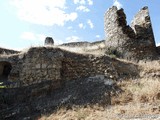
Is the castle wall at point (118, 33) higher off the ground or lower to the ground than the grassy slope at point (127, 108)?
higher

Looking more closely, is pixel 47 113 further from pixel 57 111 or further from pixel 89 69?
pixel 89 69

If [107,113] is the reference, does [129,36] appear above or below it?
above

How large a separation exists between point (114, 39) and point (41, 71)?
6.27 meters

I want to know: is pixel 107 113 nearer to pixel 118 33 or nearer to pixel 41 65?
pixel 41 65

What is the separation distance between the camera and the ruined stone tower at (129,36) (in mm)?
16625

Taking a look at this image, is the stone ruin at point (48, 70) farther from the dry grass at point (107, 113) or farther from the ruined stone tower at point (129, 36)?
the dry grass at point (107, 113)

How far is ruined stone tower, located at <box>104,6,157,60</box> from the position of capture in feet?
54.5

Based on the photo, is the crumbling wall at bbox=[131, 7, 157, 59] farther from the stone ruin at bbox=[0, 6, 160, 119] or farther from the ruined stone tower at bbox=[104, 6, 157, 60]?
the stone ruin at bbox=[0, 6, 160, 119]

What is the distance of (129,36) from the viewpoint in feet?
56.3

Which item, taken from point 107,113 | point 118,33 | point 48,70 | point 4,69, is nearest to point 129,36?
point 118,33

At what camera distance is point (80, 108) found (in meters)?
10.2

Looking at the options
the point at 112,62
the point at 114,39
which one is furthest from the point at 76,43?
the point at 112,62

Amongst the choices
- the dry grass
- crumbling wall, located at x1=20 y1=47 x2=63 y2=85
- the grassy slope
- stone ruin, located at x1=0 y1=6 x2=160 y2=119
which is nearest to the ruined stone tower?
stone ruin, located at x1=0 y1=6 x2=160 y2=119

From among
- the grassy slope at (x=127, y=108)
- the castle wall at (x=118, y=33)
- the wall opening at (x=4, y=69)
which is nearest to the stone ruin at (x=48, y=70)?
the wall opening at (x=4, y=69)
